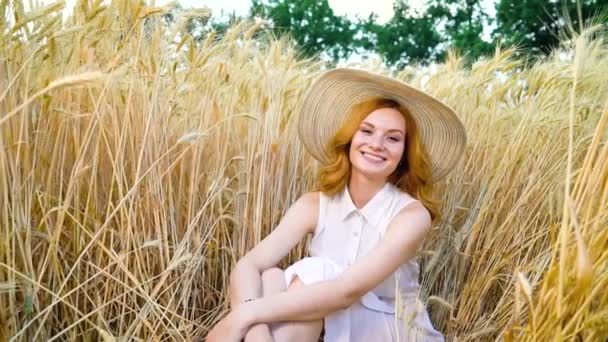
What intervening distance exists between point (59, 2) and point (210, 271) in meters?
0.96

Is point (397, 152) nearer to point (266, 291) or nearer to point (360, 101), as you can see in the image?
point (360, 101)

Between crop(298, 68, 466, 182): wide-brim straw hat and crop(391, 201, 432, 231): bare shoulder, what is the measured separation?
0.80ft

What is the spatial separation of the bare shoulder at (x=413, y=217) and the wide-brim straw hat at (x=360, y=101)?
9.6 inches

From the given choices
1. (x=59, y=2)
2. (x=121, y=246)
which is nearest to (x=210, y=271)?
(x=121, y=246)

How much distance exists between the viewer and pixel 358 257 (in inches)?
79.6

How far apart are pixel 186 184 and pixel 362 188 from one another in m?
0.53

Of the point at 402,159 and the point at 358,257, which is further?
the point at 402,159

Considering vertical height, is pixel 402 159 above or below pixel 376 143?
below

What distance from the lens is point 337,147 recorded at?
2.12m

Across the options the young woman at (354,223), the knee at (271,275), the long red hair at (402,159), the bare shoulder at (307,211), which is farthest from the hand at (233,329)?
the long red hair at (402,159)

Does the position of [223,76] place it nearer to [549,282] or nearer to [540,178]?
[540,178]

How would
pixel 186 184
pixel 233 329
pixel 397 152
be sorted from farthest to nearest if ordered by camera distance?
pixel 186 184, pixel 397 152, pixel 233 329

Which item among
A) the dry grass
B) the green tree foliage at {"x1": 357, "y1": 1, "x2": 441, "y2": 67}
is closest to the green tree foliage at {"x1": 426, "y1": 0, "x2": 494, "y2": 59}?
the green tree foliage at {"x1": 357, "y1": 1, "x2": 441, "y2": 67}

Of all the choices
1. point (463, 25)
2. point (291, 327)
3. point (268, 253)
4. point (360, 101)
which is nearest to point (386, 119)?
point (360, 101)
